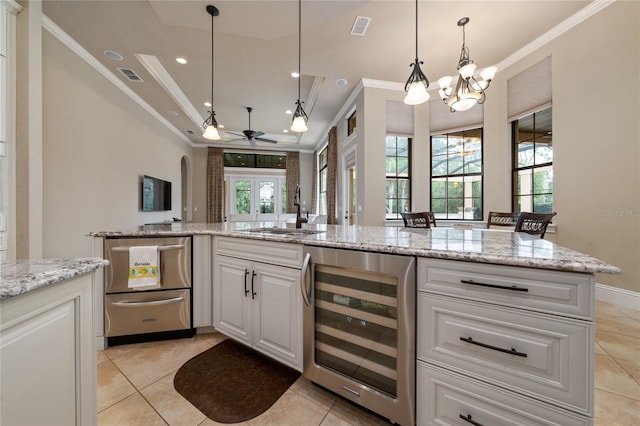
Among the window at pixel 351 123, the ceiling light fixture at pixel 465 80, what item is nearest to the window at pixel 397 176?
the window at pixel 351 123

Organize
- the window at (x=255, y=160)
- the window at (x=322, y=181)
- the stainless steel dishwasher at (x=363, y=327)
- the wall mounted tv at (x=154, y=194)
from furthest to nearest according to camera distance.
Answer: the window at (x=255, y=160)
the window at (x=322, y=181)
the wall mounted tv at (x=154, y=194)
the stainless steel dishwasher at (x=363, y=327)

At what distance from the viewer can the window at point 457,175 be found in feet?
14.3

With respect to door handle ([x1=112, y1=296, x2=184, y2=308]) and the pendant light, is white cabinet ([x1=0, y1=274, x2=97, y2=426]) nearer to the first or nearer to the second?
door handle ([x1=112, y1=296, x2=184, y2=308])

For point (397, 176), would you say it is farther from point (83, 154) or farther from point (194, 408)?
point (83, 154)

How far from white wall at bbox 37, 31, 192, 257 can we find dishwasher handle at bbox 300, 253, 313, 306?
334 cm

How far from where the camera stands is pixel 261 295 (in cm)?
169

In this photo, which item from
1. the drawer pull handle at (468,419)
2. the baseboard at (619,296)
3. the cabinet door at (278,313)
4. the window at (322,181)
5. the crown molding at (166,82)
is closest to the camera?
the drawer pull handle at (468,419)

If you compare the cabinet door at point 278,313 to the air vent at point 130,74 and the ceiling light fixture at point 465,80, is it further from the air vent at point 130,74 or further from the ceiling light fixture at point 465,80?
the air vent at point 130,74

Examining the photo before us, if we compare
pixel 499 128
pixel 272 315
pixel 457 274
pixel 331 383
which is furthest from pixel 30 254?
pixel 499 128

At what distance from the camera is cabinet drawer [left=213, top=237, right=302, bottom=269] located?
152 cm

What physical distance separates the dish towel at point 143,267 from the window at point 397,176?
3628 millimetres

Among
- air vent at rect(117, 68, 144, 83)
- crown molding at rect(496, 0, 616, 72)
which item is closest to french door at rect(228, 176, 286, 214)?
air vent at rect(117, 68, 144, 83)

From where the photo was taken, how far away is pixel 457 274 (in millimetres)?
1003

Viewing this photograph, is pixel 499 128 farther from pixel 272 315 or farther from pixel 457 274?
pixel 272 315
